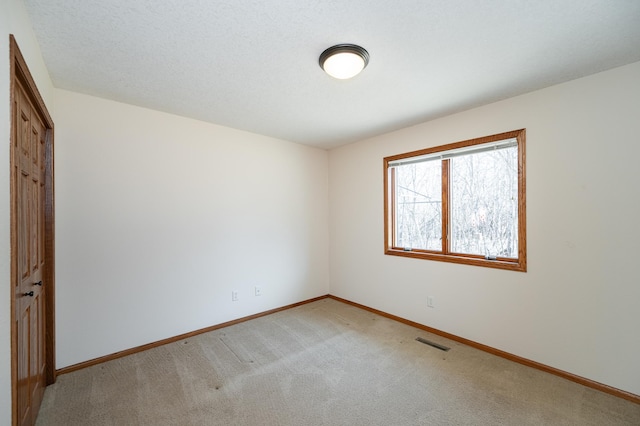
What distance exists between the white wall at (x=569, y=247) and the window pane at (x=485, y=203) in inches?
7.7

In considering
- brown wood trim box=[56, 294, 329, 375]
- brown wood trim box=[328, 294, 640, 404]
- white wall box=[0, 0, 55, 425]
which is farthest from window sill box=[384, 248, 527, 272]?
white wall box=[0, 0, 55, 425]

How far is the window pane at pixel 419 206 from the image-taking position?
325 cm

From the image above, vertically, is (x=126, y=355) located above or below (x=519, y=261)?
below

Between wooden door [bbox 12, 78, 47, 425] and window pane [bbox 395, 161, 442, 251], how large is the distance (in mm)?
3452

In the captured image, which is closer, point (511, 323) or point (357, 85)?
point (357, 85)

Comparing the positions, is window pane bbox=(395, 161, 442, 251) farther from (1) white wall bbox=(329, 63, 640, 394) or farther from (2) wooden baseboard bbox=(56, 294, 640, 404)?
(2) wooden baseboard bbox=(56, 294, 640, 404)

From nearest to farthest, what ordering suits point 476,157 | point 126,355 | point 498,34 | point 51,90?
1. point 498,34
2. point 51,90
3. point 126,355
4. point 476,157

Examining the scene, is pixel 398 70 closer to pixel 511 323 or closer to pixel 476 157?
pixel 476 157

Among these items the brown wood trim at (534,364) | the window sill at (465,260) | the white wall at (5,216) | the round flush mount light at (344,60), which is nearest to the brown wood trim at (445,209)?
the window sill at (465,260)

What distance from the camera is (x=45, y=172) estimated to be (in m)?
2.20

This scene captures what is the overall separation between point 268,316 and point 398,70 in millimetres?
3213

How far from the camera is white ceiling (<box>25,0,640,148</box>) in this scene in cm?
149

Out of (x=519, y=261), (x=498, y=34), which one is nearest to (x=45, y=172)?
(x=498, y=34)

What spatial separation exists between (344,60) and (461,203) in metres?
2.08
